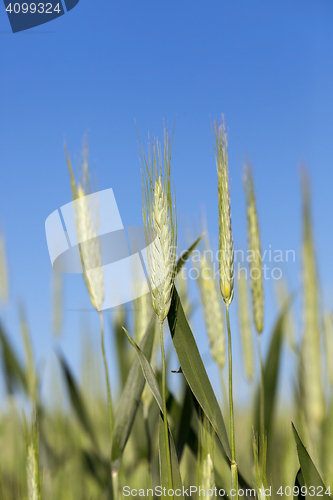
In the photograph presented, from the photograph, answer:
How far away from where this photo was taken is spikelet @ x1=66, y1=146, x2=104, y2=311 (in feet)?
1.94

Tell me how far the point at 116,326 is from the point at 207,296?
28 cm

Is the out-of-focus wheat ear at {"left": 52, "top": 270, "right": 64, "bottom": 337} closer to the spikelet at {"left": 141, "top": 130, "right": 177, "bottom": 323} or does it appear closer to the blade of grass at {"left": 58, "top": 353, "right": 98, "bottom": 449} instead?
the blade of grass at {"left": 58, "top": 353, "right": 98, "bottom": 449}

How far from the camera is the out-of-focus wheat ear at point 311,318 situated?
0.56 m

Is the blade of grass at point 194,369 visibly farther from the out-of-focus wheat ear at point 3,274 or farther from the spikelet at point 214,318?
the out-of-focus wheat ear at point 3,274

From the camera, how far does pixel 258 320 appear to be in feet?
2.27

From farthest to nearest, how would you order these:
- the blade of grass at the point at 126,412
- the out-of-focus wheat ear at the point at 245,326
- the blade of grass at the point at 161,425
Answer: the out-of-focus wheat ear at the point at 245,326 < the blade of grass at the point at 126,412 < the blade of grass at the point at 161,425

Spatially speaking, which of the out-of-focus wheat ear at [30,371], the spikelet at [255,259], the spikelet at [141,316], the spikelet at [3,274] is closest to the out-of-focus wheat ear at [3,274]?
the spikelet at [3,274]

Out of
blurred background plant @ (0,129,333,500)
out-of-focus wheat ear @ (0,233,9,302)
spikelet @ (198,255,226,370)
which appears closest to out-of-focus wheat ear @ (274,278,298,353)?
blurred background plant @ (0,129,333,500)

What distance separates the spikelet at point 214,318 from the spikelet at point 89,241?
20 cm

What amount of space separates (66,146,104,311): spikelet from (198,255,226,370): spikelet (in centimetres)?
20

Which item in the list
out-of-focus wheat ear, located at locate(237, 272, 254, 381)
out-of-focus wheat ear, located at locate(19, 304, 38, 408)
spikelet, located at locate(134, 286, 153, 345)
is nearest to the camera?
spikelet, located at locate(134, 286, 153, 345)

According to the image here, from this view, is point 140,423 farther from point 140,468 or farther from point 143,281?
point 143,281

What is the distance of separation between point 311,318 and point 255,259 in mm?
139

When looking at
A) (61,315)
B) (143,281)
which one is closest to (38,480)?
(143,281)
